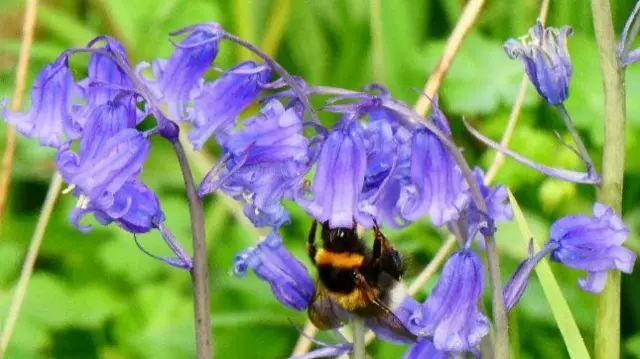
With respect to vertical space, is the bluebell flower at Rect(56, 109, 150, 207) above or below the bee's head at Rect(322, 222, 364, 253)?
above

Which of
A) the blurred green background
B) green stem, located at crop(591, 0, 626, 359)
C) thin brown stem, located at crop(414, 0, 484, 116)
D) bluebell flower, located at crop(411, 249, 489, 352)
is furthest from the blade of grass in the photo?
bluebell flower, located at crop(411, 249, 489, 352)

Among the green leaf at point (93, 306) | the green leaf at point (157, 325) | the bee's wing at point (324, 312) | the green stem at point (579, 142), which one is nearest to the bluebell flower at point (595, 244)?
the green stem at point (579, 142)

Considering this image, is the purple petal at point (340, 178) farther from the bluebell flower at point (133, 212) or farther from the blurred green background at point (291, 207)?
the blurred green background at point (291, 207)

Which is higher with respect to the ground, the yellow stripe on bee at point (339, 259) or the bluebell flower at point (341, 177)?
the bluebell flower at point (341, 177)

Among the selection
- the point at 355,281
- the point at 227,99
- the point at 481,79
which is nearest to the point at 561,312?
the point at 355,281

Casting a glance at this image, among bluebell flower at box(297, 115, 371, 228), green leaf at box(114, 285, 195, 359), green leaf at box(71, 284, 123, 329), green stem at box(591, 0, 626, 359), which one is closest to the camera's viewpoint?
bluebell flower at box(297, 115, 371, 228)

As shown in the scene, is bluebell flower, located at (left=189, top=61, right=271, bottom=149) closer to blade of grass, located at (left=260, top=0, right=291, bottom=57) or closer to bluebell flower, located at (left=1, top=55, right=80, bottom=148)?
bluebell flower, located at (left=1, top=55, right=80, bottom=148)
